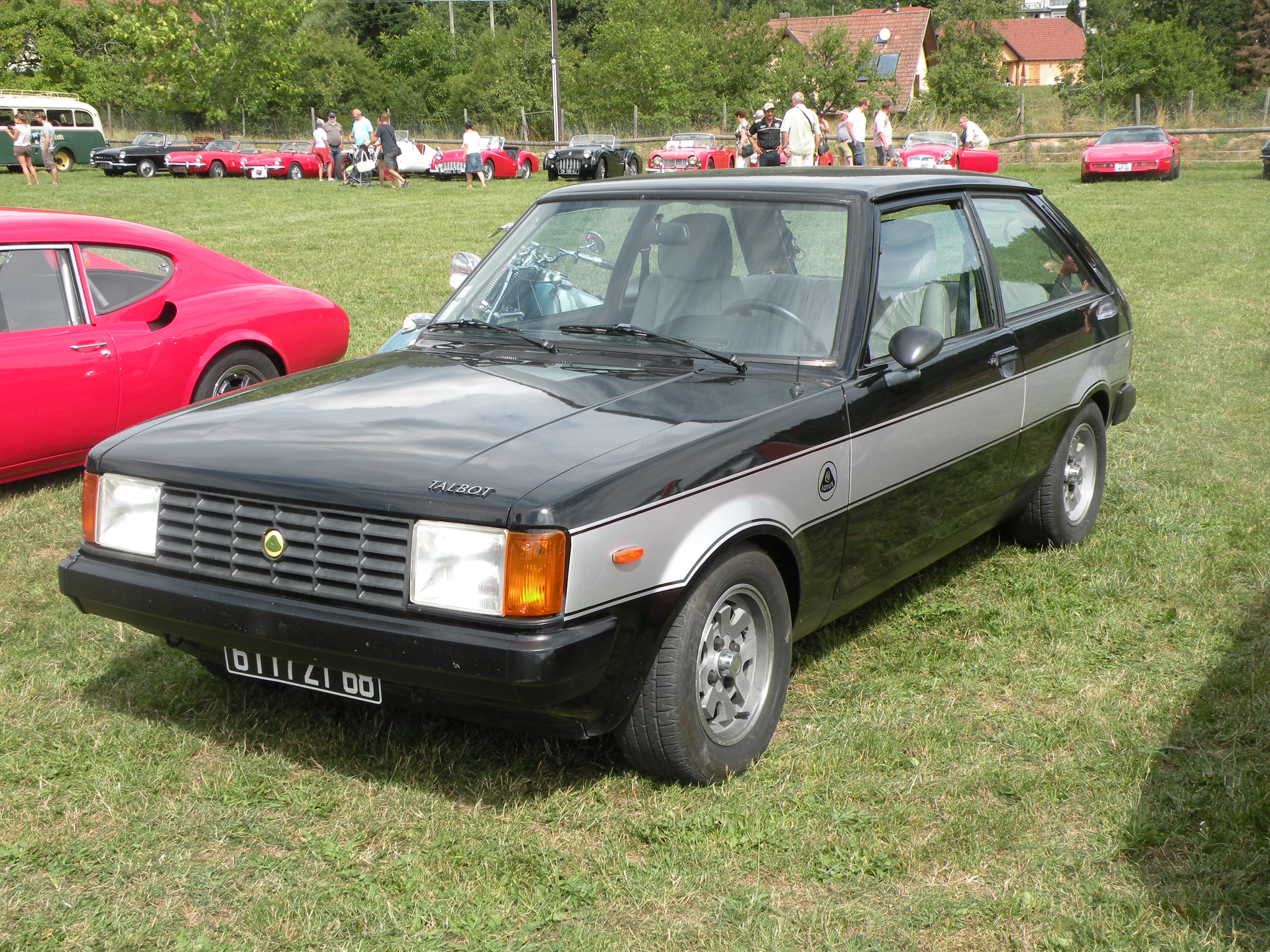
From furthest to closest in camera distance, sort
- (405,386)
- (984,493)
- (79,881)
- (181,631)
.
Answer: (984,493), (405,386), (181,631), (79,881)

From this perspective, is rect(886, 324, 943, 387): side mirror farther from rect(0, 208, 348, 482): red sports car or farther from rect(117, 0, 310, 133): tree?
rect(117, 0, 310, 133): tree

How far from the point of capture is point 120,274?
672 centimetres

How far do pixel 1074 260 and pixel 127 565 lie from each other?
4284 mm

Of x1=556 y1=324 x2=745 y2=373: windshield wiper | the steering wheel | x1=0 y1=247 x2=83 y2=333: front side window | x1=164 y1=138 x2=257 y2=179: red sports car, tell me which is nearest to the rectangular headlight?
x1=556 y1=324 x2=745 y2=373: windshield wiper

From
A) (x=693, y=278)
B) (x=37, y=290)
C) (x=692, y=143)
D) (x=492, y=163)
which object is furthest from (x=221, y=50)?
(x=693, y=278)

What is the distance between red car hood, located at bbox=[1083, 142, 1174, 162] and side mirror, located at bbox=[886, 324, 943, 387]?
26515 mm

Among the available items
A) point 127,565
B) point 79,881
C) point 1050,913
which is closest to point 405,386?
point 127,565

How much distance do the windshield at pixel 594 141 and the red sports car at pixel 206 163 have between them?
364 inches

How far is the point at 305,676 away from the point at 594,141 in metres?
31.1

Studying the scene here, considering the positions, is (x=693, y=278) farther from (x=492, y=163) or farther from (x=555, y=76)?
(x=555, y=76)

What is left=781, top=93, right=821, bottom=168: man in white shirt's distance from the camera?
20516mm

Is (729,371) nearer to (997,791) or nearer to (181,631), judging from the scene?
(997,791)

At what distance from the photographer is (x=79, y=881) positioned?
123 inches

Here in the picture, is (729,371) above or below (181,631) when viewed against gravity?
above
